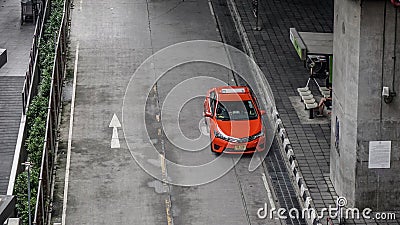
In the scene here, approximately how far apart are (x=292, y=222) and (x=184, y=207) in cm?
332

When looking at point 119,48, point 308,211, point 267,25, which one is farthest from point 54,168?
point 267,25

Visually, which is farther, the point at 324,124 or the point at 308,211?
the point at 324,124

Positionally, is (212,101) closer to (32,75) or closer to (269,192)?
(269,192)

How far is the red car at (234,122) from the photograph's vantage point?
103ft

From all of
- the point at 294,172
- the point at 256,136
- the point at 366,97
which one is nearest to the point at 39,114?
the point at 256,136

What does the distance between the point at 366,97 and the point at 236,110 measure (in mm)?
6634

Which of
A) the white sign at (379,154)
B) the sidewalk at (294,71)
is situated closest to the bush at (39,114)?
the sidewalk at (294,71)

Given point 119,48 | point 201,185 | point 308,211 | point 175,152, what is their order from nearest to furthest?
point 308,211, point 201,185, point 175,152, point 119,48

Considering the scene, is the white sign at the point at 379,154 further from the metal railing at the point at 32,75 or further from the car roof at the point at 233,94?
the metal railing at the point at 32,75

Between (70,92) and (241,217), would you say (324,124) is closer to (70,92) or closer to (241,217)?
(241,217)

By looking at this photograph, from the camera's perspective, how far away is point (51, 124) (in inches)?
1260

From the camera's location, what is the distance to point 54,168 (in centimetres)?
3119

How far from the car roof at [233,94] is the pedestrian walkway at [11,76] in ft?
25.4

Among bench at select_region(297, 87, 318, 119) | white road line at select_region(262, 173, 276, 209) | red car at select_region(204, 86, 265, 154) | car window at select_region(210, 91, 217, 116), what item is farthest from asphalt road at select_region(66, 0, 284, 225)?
bench at select_region(297, 87, 318, 119)
